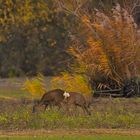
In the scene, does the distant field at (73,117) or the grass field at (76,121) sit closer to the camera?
the grass field at (76,121)

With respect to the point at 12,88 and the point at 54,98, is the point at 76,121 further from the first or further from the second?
the point at 12,88

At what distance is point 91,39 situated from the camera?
25.6 meters

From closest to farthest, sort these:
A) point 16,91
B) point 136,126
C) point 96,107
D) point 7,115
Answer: point 136,126 < point 7,115 < point 96,107 < point 16,91

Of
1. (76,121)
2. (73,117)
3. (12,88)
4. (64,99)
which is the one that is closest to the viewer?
(76,121)

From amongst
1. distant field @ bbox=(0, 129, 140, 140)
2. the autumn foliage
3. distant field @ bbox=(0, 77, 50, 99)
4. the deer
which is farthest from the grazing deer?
distant field @ bbox=(0, 77, 50, 99)

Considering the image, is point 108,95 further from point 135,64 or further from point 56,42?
point 56,42

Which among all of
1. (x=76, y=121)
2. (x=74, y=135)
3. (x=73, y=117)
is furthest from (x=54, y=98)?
(x=74, y=135)

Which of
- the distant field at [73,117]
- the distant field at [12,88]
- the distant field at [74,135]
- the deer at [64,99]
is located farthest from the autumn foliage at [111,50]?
the distant field at [74,135]

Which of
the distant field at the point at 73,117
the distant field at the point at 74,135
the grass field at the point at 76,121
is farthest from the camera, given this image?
the distant field at the point at 73,117

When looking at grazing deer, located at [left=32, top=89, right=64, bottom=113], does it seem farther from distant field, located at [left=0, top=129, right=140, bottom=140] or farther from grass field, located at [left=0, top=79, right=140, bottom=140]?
distant field, located at [left=0, top=129, right=140, bottom=140]

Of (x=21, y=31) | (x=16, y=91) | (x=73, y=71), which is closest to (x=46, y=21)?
(x=21, y=31)

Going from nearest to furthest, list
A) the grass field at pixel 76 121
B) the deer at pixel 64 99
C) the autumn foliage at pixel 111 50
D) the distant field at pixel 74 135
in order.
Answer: the distant field at pixel 74 135
the grass field at pixel 76 121
the deer at pixel 64 99
the autumn foliage at pixel 111 50

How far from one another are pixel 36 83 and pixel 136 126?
7299mm

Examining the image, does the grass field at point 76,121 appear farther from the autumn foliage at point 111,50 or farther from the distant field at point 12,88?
the distant field at point 12,88
